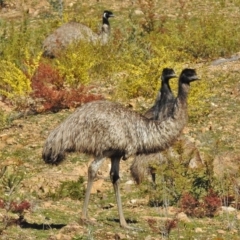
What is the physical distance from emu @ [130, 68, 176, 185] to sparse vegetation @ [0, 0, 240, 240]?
23 centimetres

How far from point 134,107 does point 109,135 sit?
16.1 ft

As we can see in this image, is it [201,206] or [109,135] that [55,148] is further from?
[201,206]

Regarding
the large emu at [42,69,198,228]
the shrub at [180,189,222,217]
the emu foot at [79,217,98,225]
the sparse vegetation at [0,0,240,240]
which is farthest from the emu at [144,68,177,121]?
the emu foot at [79,217,98,225]

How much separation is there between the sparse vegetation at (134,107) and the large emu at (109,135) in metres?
0.42

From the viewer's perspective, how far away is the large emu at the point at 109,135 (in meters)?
8.48

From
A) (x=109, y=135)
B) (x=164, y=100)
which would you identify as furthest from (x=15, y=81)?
(x=109, y=135)

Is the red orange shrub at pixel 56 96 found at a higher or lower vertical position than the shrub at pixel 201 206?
higher

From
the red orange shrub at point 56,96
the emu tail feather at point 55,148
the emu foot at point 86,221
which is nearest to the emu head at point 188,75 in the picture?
the emu tail feather at point 55,148

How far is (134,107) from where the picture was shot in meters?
13.3

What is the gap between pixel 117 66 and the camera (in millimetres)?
14680

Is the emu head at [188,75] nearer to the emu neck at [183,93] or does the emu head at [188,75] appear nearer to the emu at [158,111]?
the emu neck at [183,93]

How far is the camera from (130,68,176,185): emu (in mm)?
9758

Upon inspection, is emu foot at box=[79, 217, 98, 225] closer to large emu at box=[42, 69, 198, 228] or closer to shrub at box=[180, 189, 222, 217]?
large emu at box=[42, 69, 198, 228]

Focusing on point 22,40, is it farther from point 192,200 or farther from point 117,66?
point 192,200
